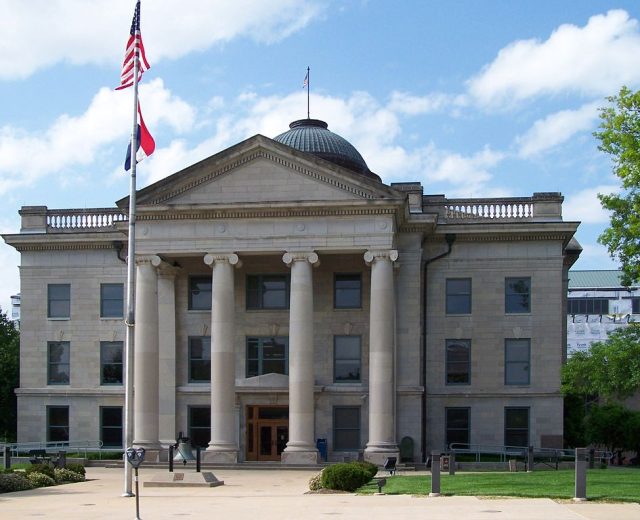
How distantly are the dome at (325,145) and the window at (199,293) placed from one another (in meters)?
9.51

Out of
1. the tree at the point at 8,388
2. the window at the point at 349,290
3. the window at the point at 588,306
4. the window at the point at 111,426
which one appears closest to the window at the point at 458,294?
the window at the point at 349,290

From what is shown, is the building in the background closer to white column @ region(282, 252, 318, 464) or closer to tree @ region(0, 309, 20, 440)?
tree @ region(0, 309, 20, 440)

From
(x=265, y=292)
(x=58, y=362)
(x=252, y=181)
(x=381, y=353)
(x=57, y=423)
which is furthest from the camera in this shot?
(x=58, y=362)

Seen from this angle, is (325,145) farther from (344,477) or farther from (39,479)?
(344,477)

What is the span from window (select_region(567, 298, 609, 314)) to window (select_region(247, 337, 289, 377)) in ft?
276

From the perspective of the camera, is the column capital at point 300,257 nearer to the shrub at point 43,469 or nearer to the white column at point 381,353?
the white column at point 381,353

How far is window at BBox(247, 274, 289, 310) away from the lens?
4956 cm

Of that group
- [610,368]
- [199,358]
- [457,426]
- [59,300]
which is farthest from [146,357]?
[610,368]

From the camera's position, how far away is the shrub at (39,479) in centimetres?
3422

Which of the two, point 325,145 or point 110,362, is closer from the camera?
point 110,362

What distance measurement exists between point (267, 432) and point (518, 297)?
13575 mm

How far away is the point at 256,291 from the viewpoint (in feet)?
163

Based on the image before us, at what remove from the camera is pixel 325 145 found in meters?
55.7

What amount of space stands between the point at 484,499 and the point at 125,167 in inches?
616
